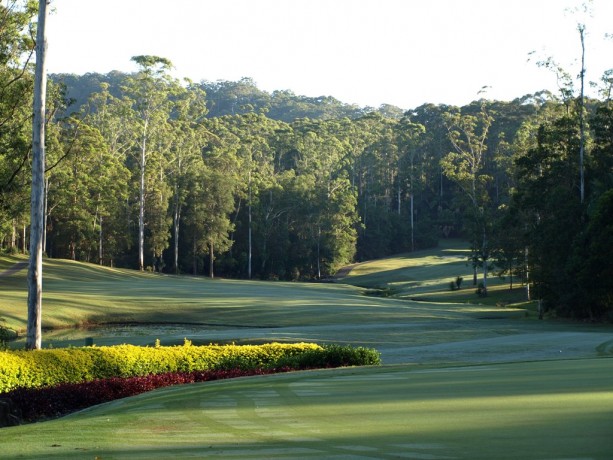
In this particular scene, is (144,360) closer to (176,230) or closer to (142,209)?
(142,209)

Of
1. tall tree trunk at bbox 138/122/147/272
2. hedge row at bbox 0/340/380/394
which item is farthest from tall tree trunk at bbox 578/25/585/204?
tall tree trunk at bbox 138/122/147/272

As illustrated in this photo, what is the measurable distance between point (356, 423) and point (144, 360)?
1067 centimetres

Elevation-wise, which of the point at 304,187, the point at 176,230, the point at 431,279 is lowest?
the point at 431,279

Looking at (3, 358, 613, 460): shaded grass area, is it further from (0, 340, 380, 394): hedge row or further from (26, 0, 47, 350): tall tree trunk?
(26, 0, 47, 350): tall tree trunk

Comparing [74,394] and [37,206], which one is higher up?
[37,206]

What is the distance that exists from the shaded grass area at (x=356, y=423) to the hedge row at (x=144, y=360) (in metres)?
3.07

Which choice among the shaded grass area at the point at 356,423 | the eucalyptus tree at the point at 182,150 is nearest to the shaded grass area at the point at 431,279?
the eucalyptus tree at the point at 182,150

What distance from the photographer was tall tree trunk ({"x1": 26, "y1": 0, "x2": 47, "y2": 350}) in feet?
70.4

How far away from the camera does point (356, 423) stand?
395 inches

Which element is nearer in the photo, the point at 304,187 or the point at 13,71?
the point at 13,71

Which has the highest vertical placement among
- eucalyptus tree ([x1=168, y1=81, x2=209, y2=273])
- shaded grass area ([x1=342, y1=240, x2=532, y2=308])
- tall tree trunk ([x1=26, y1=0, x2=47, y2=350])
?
eucalyptus tree ([x1=168, y1=81, x2=209, y2=273])

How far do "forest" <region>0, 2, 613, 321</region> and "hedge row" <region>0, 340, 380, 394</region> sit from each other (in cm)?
902

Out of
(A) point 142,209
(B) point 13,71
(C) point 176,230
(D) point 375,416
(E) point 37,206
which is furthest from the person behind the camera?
(C) point 176,230

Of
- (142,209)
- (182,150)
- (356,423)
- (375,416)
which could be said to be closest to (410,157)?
(182,150)
